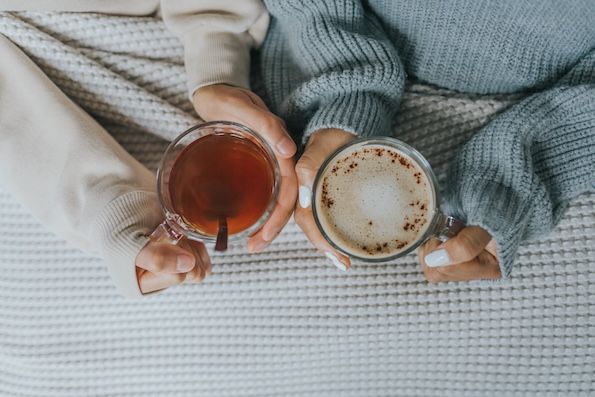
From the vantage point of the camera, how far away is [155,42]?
2.96ft

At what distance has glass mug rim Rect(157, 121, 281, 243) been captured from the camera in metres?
0.70

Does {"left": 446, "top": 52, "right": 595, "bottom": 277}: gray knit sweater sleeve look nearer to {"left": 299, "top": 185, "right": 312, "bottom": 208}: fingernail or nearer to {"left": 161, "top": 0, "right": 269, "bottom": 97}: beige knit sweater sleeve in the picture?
{"left": 299, "top": 185, "right": 312, "bottom": 208}: fingernail

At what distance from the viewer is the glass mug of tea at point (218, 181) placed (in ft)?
2.35

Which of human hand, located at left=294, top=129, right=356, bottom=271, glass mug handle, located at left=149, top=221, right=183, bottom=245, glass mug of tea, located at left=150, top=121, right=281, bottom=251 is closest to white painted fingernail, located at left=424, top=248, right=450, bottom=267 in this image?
human hand, located at left=294, top=129, right=356, bottom=271

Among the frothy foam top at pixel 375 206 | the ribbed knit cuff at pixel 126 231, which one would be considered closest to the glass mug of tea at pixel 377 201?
the frothy foam top at pixel 375 206

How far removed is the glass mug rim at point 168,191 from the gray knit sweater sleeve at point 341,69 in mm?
88

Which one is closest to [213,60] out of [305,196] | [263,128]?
[263,128]

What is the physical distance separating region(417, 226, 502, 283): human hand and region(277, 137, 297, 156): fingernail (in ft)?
0.75

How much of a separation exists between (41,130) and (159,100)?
7.3 inches

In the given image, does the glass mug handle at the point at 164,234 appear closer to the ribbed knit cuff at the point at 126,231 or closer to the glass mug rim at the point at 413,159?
the ribbed knit cuff at the point at 126,231

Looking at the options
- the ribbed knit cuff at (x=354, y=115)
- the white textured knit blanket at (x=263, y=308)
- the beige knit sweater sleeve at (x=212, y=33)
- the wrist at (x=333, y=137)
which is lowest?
the white textured knit blanket at (x=263, y=308)

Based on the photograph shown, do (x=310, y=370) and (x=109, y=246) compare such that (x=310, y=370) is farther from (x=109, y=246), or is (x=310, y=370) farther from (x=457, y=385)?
(x=109, y=246)

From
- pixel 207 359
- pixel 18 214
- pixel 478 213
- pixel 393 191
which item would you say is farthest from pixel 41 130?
pixel 478 213

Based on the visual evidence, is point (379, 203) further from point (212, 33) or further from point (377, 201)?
point (212, 33)
